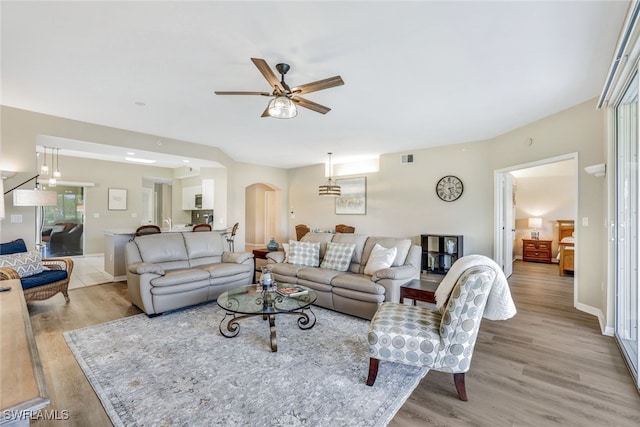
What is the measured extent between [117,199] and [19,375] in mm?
8711

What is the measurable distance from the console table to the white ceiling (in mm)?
2126

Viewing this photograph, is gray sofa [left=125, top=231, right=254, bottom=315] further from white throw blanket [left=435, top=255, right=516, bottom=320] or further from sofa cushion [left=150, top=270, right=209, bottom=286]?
white throw blanket [left=435, top=255, right=516, bottom=320]

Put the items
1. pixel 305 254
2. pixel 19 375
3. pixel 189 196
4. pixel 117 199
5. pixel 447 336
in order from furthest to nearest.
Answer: pixel 189 196
pixel 117 199
pixel 305 254
pixel 447 336
pixel 19 375

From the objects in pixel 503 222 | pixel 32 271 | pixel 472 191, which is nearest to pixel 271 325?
pixel 32 271

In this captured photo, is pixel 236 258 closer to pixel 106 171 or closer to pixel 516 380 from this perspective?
pixel 516 380

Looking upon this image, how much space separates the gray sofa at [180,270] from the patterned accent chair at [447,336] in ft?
8.76

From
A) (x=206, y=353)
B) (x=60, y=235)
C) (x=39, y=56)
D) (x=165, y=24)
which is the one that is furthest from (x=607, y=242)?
(x=60, y=235)

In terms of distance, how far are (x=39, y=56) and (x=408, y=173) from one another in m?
6.12

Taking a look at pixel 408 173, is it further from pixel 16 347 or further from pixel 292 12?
pixel 16 347

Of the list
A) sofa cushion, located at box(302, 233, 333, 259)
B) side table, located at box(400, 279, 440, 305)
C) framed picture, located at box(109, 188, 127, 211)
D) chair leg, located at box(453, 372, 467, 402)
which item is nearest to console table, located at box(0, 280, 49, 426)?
chair leg, located at box(453, 372, 467, 402)

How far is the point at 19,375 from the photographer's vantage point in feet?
3.07

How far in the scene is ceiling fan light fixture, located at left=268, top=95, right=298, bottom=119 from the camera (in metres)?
2.62

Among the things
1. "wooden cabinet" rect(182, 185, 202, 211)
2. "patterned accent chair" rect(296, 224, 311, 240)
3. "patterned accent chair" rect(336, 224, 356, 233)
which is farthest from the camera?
"wooden cabinet" rect(182, 185, 202, 211)

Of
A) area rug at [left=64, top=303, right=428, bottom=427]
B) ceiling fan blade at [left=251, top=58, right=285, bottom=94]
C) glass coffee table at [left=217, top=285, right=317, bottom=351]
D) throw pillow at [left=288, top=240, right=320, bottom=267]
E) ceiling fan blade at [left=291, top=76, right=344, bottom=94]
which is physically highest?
ceiling fan blade at [left=251, top=58, right=285, bottom=94]
